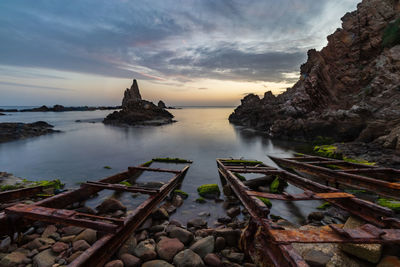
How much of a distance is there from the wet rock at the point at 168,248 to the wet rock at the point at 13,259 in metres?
2.85

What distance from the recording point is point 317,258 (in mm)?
3602

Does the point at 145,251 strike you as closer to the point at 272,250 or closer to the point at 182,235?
the point at 182,235

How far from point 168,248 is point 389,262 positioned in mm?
4188

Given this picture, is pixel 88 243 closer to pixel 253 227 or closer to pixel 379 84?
pixel 253 227

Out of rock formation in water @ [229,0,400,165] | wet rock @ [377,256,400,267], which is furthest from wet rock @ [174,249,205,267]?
rock formation in water @ [229,0,400,165]

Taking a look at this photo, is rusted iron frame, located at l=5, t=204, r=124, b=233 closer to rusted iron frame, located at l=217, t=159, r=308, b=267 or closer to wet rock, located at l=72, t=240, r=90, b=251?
wet rock, located at l=72, t=240, r=90, b=251

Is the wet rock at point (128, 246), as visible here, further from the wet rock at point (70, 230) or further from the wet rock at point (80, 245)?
the wet rock at point (70, 230)

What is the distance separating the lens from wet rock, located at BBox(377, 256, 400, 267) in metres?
3.05

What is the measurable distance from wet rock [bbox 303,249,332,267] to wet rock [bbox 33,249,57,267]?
5351 millimetres

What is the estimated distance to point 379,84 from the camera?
1016 inches

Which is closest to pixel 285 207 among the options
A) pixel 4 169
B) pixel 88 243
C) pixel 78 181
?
pixel 88 243

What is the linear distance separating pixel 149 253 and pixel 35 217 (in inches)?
108

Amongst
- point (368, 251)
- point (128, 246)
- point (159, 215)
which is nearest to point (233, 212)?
point (159, 215)

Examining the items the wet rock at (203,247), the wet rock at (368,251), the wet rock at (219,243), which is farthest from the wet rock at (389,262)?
the wet rock at (203,247)
